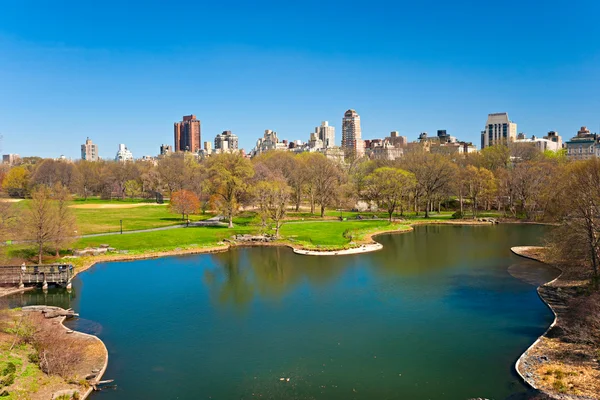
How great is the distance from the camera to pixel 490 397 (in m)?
17.7

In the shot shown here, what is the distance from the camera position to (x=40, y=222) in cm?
3831

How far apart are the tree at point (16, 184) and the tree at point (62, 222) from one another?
79.8 metres

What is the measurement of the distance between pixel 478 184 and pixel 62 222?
200ft

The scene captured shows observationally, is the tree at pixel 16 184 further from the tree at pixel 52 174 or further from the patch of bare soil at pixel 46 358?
the patch of bare soil at pixel 46 358

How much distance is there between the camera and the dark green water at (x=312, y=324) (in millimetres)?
19078

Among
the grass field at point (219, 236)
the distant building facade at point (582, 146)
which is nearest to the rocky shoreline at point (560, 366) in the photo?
the grass field at point (219, 236)

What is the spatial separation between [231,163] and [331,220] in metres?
17.3

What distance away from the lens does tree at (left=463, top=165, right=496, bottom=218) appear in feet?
245

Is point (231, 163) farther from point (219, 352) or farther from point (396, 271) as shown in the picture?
point (219, 352)

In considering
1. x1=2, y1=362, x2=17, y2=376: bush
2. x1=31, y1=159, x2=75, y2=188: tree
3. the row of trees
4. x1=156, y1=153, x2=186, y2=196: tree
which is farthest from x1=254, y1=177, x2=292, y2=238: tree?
x1=31, y1=159, x2=75, y2=188: tree

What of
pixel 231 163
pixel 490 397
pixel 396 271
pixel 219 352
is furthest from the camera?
pixel 231 163

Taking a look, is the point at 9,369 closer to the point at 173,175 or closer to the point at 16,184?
the point at 173,175

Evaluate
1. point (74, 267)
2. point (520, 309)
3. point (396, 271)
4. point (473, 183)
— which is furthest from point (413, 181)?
point (74, 267)

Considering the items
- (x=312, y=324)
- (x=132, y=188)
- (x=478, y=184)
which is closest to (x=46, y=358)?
(x=312, y=324)
